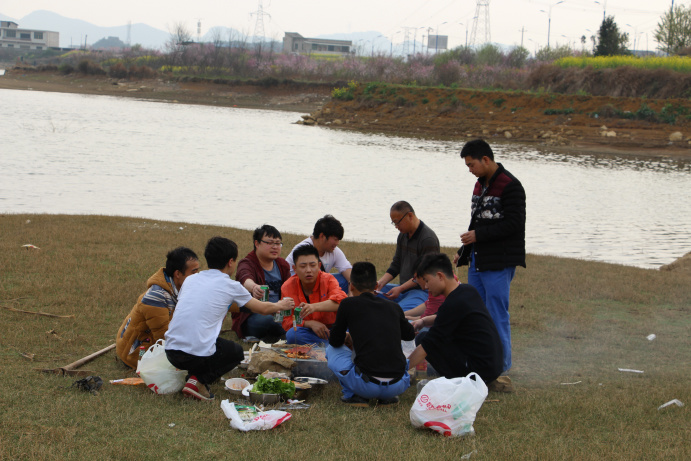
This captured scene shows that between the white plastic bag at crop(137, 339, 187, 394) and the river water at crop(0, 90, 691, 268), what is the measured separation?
10.1 metres

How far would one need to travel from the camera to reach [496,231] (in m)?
6.57

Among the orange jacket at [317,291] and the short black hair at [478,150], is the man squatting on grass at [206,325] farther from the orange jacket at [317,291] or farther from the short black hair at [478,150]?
the short black hair at [478,150]

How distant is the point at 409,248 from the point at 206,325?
10.1ft

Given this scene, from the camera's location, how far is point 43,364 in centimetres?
620

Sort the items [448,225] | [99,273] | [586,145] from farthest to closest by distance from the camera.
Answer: [586,145], [448,225], [99,273]

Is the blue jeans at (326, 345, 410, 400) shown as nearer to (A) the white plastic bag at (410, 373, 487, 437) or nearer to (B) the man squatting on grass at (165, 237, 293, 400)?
(A) the white plastic bag at (410, 373, 487, 437)

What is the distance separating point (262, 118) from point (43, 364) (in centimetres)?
5501

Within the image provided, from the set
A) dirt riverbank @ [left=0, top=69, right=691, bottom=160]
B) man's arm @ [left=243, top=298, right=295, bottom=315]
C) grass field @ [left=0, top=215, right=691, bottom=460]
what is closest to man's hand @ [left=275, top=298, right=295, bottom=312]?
man's arm @ [left=243, top=298, right=295, bottom=315]

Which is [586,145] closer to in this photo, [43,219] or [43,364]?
[43,219]

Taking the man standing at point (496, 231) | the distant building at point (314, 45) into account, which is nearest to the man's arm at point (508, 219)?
the man standing at point (496, 231)

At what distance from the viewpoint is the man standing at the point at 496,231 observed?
657 cm

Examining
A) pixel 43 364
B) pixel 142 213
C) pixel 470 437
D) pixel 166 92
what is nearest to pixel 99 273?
pixel 43 364

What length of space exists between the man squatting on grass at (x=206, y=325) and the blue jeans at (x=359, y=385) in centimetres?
85

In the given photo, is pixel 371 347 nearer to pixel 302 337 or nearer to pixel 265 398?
pixel 265 398
